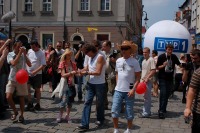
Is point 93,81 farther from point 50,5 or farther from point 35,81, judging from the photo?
point 50,5

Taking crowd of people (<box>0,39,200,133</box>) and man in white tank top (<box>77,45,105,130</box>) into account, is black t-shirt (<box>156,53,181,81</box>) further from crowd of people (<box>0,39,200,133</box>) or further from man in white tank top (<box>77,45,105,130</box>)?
man in white tank top (<box>77,45,105,130</box>)

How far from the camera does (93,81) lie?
6660mm

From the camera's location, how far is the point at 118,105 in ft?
19.8

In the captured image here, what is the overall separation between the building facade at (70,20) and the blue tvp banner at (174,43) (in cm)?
1855

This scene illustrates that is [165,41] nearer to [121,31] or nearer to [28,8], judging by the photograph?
[121,31]

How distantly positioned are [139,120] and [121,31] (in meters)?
24.2

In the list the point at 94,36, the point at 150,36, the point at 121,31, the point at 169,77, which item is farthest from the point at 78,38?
the point at 169,77

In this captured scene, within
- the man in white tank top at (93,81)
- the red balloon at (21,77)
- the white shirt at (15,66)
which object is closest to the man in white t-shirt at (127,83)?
the man in white tank top at (93,81)

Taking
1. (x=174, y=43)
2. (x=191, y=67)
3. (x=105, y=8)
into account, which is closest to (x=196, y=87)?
(x=191, y=67)

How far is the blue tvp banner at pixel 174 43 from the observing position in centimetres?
1210

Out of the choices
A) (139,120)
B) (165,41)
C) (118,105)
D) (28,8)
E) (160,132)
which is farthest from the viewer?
(28,8)

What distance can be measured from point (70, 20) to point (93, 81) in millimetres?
26284

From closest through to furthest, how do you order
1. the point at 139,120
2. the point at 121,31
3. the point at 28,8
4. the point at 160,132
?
the point at 160,132, the point at 139,120, the point at 121,31, the point at 28,8

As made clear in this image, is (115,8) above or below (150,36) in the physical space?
above
